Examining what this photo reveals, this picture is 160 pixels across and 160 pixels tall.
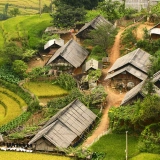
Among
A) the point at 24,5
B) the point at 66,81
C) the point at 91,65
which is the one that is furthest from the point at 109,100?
the point at 24,5

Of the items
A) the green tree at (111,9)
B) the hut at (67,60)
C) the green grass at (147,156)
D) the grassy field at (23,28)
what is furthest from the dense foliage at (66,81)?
the green tree at (111,9)

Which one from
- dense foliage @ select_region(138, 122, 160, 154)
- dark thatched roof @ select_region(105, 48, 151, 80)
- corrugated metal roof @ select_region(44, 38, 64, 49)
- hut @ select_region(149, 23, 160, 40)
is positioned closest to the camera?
dense foliage @ select_region(138, 122, 160, 154)

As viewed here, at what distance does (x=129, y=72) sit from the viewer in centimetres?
5562

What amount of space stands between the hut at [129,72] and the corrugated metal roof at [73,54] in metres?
7.07

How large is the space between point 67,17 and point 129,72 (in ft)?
85.4

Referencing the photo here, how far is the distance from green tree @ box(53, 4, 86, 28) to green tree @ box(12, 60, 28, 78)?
16.0 m

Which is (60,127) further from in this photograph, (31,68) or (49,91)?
(31,68)

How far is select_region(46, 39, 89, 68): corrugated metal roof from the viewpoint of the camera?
62.8 m

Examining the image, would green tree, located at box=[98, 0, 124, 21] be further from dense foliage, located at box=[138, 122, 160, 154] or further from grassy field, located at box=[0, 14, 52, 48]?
dense foliage, located at box=[138, 122, 160, 154]

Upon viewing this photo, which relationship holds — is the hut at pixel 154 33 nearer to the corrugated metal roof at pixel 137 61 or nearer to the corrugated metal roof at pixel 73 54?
the corrugated metal roof at pixel 137 61

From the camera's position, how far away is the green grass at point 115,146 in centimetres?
4149

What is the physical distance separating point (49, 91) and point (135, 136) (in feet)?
59.0

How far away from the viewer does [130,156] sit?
1610 inches

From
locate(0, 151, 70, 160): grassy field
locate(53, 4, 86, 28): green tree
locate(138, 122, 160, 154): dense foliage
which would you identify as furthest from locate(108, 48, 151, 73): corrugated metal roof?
locate(53, 4, 86, 28): green tree
